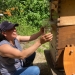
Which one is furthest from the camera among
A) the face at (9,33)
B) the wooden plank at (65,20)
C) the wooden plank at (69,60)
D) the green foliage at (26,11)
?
the green foliage at (26,11)

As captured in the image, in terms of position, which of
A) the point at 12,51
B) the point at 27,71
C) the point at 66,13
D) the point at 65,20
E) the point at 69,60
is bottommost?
the point at 27,71

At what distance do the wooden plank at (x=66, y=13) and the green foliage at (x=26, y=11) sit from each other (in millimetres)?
3876

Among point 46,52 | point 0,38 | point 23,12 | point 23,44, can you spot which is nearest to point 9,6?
point 23,12

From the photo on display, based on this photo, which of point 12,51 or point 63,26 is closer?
point 12,51

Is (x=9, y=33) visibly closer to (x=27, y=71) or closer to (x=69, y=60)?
(x=27, y=71)

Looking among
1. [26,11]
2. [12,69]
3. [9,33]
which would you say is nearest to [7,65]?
[12,69]

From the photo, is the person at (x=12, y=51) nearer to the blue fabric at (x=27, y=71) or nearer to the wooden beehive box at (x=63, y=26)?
the blue fabric at (x=27, y=71)

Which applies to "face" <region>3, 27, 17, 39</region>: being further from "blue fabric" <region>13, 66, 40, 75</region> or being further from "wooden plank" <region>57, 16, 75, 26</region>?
"wooden plank" <region>57, 16, 75, 26</region>

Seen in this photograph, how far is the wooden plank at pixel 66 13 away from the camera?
11.1ft

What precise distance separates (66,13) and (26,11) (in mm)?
4591

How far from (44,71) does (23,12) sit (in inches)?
141

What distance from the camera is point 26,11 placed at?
26.0 feet

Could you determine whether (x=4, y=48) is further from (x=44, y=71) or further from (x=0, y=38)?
(x=44, y=71)

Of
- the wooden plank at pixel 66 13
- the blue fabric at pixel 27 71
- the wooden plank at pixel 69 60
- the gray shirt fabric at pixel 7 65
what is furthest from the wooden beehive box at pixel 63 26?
the gray shirt fabric at pixel 7 65
